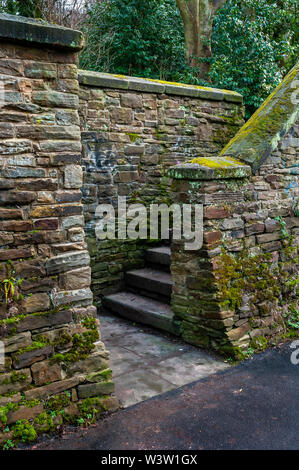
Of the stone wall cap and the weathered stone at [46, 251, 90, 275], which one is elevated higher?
the stone wall cap

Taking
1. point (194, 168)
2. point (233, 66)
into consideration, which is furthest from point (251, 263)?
point (233, 66)

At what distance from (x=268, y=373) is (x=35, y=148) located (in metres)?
2.77

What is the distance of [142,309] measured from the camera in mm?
4922

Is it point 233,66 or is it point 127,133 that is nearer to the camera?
point 127,133

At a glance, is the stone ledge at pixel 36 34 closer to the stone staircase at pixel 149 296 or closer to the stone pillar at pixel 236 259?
the stone pillar at pixel 236 259

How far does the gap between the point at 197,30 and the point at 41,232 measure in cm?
820

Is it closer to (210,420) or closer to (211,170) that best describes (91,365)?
(210,420)

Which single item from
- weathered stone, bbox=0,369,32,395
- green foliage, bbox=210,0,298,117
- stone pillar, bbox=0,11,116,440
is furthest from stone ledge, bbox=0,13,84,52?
green foliage, bbox=210,0,298,117

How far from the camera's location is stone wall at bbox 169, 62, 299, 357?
4070 mm

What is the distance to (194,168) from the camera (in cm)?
→ 398

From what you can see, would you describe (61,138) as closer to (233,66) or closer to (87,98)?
(87,98)

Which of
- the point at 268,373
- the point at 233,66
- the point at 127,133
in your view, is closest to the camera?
the point at 268,373

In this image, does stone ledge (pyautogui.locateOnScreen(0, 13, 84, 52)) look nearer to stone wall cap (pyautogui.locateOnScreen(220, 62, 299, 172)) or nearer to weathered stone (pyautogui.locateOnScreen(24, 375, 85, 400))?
stone wall cap (pyautogui.locateOnScreen(220, 62, 299, 172))

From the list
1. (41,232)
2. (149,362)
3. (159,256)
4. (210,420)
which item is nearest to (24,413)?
(41,232)
